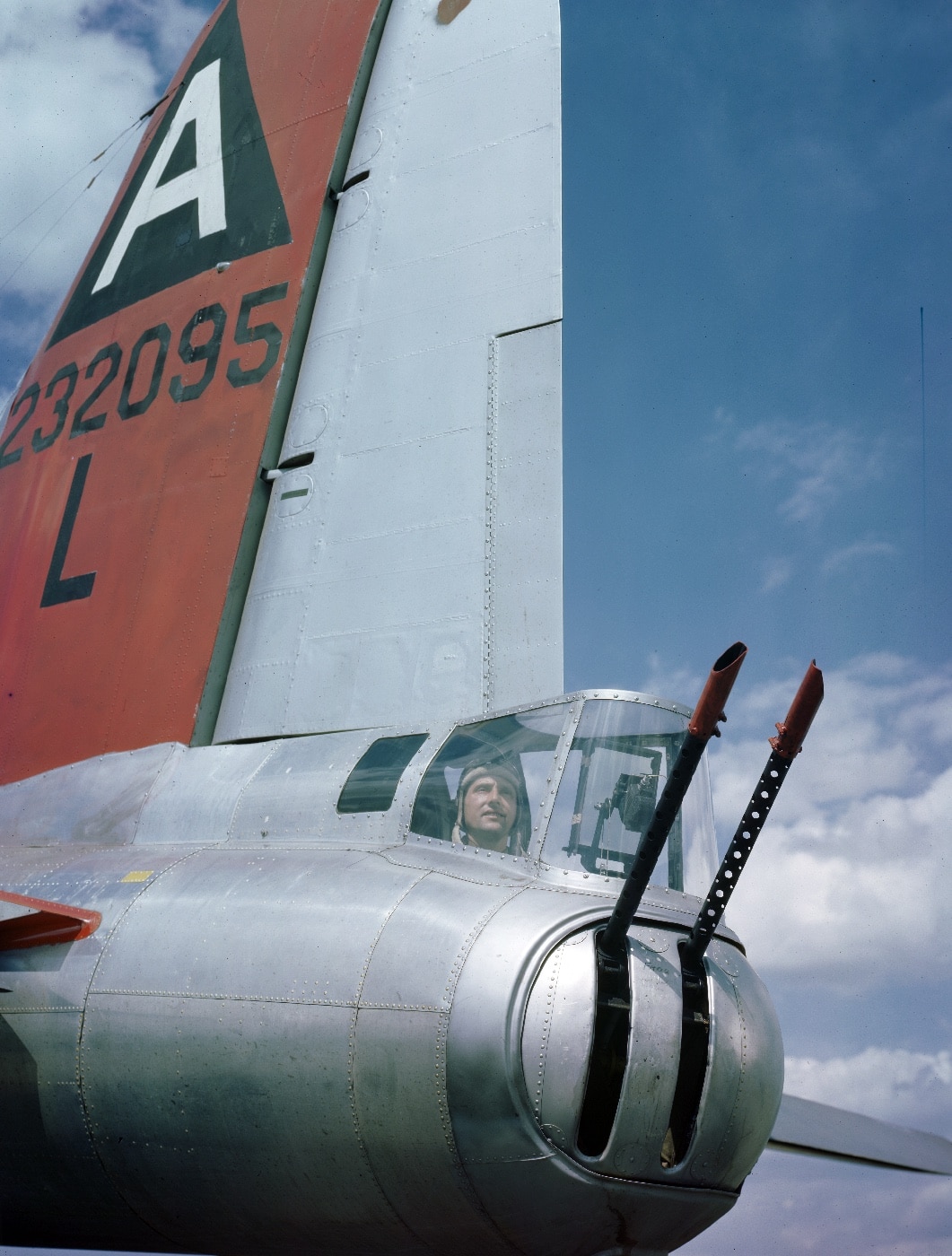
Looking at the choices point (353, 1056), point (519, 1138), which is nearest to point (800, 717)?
point (519, 1138)

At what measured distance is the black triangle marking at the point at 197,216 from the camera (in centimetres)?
868

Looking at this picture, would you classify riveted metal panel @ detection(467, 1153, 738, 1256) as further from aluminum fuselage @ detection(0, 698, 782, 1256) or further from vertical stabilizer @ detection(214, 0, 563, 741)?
vertical stabilizer @ detection(214, 0, 563, 741)

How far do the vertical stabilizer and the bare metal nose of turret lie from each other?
201 cm

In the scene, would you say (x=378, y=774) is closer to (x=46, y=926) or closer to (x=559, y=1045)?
(x=46, y=926)

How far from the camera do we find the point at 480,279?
7.65 m

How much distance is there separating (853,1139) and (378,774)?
3.73 m

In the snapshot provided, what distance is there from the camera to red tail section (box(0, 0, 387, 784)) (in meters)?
7.53

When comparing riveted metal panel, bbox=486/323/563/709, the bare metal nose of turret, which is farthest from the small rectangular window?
the bare metal nose of turret

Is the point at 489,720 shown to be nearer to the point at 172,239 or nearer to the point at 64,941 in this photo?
the point at 64,941

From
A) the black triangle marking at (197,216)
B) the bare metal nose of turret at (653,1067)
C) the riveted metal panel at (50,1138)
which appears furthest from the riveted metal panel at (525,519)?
the riveted metal panel at (50,1138)

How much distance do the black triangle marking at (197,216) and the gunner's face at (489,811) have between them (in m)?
4.74

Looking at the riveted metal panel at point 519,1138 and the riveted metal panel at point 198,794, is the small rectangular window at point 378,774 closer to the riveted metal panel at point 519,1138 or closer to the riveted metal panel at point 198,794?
the riveted metal panel at point 198,794

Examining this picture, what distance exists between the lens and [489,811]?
5484 millimetres

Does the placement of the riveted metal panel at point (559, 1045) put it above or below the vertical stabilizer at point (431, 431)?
below
